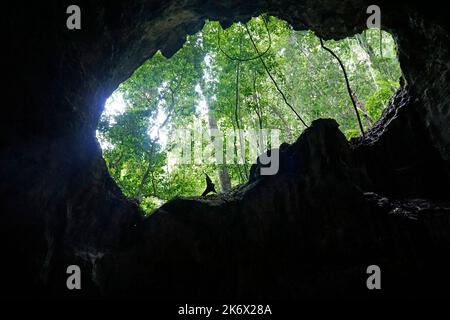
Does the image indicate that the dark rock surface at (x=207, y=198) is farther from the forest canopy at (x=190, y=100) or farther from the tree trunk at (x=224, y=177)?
the tree trunk at (x=224, y=177)

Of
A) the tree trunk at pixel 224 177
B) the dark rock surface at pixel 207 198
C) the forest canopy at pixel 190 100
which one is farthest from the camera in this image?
the tree trunk at pixel 224 177

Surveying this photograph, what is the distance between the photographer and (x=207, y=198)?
21.5 ft

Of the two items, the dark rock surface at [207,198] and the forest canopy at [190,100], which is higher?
the forest canopy at [190,100]

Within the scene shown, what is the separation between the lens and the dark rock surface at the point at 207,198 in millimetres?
4465

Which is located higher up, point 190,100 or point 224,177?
point 190,100

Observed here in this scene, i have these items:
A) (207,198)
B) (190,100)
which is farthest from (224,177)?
(207,198)

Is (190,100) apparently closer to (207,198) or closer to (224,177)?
(224,177)

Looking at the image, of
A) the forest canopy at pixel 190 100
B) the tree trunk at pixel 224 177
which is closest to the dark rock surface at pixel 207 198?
the forest canopy at pixel 190 100

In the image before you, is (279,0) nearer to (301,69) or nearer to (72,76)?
(72,76)

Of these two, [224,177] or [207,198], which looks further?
[224,177]

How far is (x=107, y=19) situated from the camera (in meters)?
5.57

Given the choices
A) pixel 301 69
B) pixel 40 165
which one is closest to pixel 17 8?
pixel 40 165

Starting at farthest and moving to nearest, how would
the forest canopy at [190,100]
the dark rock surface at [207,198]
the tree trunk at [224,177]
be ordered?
the tree trunk at [224,177] < the forest canopy at [190,100] < the dark rock surface at [207,198]
